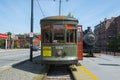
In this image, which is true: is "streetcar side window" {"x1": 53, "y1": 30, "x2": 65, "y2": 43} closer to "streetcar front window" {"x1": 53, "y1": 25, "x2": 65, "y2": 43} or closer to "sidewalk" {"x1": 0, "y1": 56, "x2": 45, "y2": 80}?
"streetcar front window" {"x1": 53, "y1": 25, "x2": 65, "y2": 43}

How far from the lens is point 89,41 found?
35.7 metres

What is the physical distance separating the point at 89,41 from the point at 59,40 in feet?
67.0

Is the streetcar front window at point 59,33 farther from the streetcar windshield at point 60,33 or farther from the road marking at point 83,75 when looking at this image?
the road marking at point 83,75

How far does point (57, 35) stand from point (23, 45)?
14652 cm

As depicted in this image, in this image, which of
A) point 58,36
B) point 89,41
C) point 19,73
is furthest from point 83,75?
point 89,41

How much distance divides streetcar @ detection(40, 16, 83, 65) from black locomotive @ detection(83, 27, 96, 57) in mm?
19734

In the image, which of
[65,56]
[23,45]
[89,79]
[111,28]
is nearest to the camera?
[89,79]

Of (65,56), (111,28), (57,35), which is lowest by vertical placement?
(65,56)

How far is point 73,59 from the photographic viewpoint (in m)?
15.5

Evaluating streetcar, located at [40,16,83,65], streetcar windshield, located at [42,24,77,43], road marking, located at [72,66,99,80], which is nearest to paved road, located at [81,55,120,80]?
road marking, located at [72,66,99,80]

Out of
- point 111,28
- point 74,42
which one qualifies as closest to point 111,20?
point 111,28

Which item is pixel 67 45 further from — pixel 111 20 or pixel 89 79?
pixel 111 20

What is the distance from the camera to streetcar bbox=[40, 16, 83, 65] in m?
15.3

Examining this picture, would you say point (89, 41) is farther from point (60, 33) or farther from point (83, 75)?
point (83, 75)
